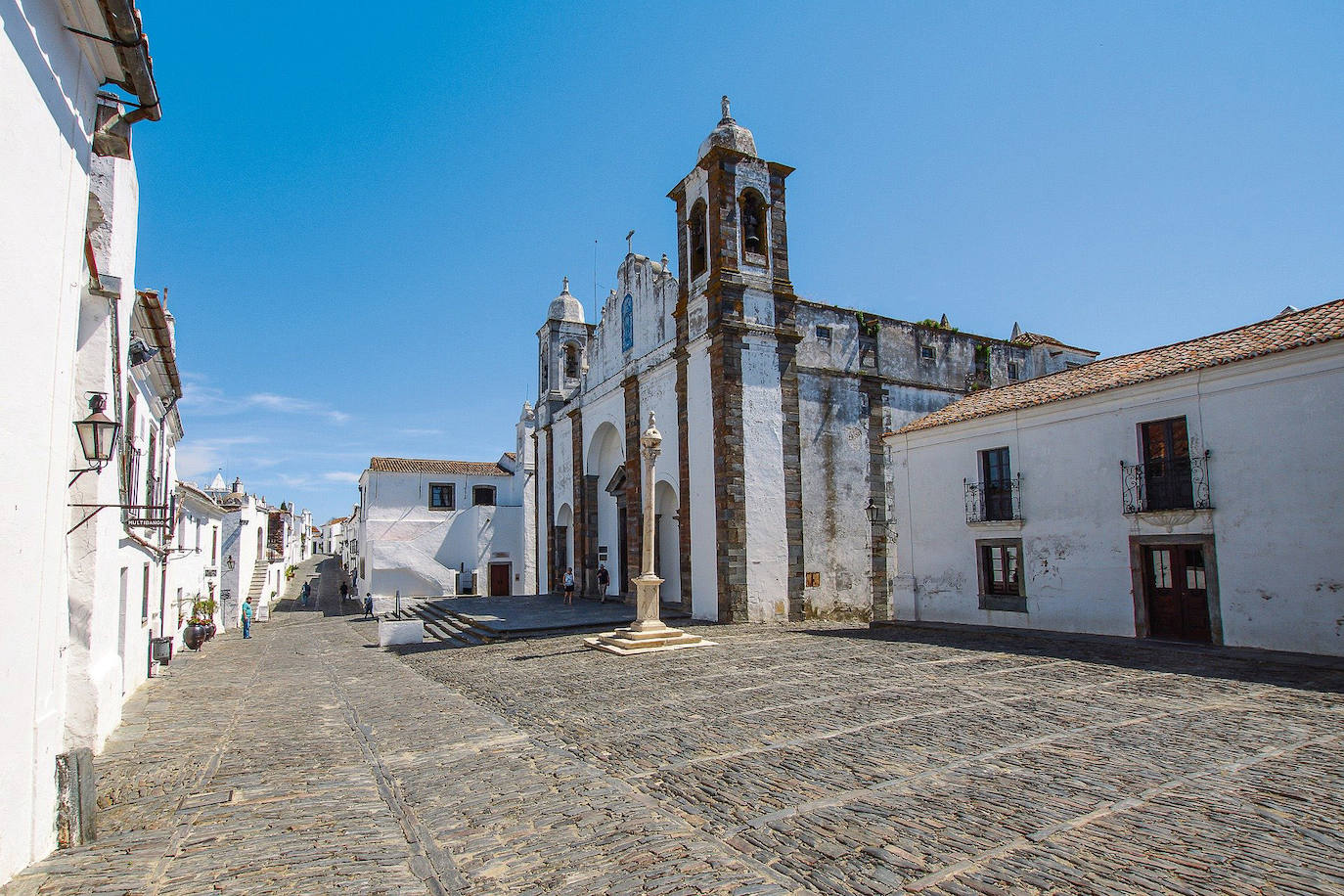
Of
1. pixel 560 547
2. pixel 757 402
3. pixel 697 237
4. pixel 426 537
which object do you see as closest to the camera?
pixel 757 402

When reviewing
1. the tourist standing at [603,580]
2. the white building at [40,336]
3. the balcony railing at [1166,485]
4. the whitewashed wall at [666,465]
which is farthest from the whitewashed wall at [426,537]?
the white building at [40,336]

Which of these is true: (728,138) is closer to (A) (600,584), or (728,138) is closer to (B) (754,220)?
(B) (754,220)

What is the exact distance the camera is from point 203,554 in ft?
71.9

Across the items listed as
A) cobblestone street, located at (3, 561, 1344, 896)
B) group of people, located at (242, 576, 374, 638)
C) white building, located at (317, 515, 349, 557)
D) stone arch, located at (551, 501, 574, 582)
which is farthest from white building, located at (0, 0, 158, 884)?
white building, located at (317, 515, 349, 557)

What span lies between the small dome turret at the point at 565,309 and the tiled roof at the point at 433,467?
12.6 m

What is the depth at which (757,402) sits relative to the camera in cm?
1777

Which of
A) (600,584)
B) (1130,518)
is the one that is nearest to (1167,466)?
(1130,518)

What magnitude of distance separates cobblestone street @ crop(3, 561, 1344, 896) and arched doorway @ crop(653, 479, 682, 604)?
10701mm

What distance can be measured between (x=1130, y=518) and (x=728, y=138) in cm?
1261

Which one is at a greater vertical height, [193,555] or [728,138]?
[728,138]

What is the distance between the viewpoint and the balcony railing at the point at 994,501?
15352mm

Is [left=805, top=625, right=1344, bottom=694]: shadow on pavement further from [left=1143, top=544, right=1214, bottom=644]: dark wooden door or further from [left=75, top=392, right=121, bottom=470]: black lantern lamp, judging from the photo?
[left=75, top=392, right=121, bottom=470]: black lantern lamp

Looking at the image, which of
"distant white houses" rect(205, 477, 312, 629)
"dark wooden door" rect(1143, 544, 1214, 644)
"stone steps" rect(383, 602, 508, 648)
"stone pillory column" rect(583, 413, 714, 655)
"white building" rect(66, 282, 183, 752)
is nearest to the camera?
"white building" rect(66, 282, 183, 752)

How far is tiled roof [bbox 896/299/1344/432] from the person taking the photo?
460 inches
